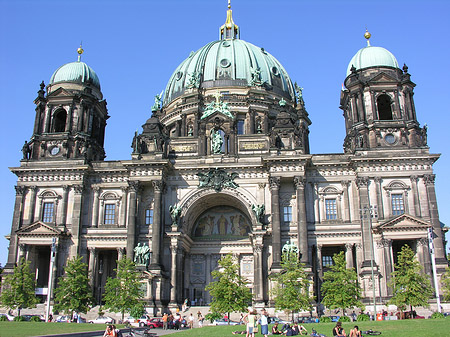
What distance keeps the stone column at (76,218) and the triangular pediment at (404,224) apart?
29.3 metres

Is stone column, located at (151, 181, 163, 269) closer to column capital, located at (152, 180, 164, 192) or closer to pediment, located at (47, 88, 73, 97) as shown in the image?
column capital, located at (152, 180, 164, 192)

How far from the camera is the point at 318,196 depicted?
49469 mm

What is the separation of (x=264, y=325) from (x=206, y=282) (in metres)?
30.3

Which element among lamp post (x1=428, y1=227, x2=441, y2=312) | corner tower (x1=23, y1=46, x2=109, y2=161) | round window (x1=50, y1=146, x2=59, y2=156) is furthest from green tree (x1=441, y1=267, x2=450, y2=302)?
round window (x1=50, y1=146, x2=59, y2=156)

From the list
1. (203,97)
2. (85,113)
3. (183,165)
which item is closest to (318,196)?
(183,165)

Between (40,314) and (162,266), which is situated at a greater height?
(162,266)

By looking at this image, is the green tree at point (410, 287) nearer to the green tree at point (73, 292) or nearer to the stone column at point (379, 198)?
the stone column at point (379, 198)

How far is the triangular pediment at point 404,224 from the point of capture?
45250 mm

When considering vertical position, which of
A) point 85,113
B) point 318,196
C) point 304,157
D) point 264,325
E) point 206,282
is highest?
point 85,113

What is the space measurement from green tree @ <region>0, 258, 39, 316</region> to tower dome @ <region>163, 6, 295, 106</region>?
31.4 m

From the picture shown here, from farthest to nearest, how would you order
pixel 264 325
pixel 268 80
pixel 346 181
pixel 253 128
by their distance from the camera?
pixel 268 80 → pixel 253 128 → pixel 346 181 → pixel 264 325

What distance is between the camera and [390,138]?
5016 cm

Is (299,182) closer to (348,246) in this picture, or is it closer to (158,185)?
Result: (348,246)

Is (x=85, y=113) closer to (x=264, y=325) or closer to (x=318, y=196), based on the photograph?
(x=318, y=196)
